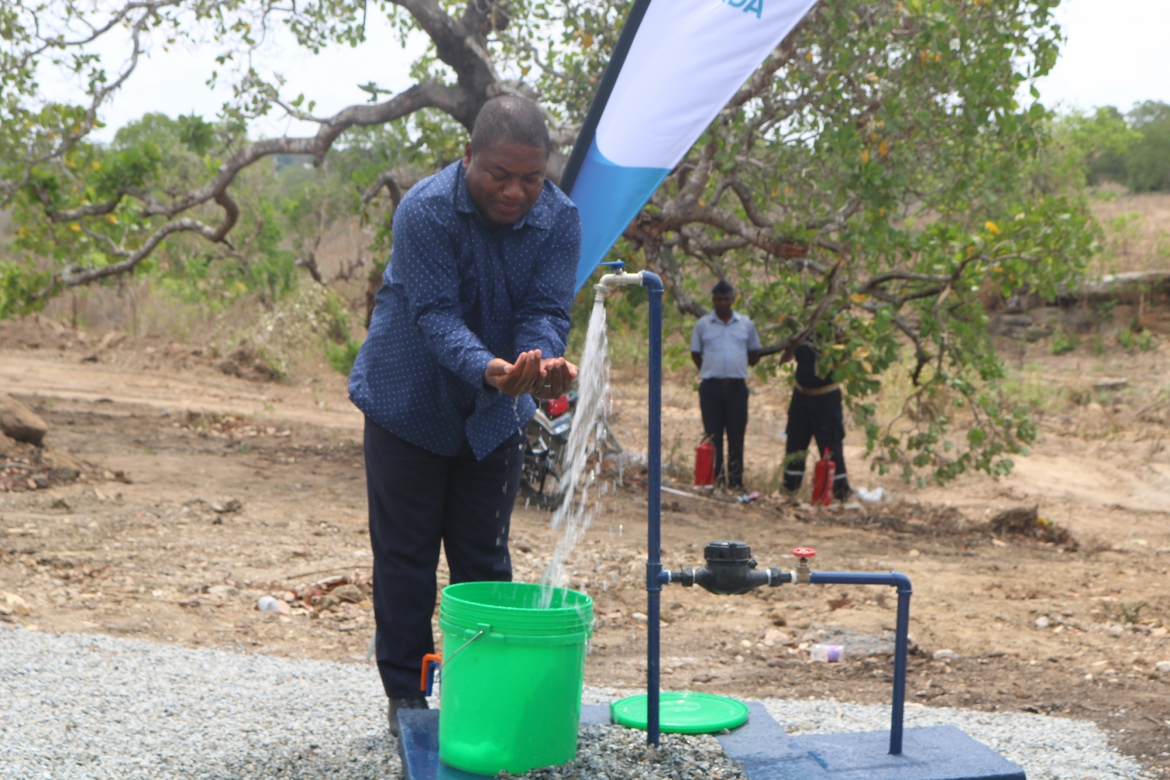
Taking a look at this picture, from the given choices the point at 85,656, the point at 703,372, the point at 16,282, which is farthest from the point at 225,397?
the point at 85,656

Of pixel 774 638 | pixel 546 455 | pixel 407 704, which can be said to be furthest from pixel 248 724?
pixel 546 455

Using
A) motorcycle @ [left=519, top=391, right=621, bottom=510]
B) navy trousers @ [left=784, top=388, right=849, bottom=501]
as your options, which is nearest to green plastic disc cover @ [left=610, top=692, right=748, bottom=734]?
motorcycle @ [left=519, top=391, right=621, bottom=510]

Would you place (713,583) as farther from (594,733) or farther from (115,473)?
(115,473)

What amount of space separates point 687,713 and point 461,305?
131 centimetres

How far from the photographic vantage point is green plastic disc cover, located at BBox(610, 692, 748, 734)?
290 cm

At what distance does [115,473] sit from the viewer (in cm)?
739

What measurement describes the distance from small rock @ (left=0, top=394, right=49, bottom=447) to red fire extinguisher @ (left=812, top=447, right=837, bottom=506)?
566 centimetres

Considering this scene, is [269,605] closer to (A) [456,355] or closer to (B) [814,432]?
(A) [456,355]

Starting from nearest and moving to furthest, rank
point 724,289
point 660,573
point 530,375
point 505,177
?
point 530,375, point 505,177, point 660,573, point 724,289

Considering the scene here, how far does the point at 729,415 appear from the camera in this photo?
8680mm

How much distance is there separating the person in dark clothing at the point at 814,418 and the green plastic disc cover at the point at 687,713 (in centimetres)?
538

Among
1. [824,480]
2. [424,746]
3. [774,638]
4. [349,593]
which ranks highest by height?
[424,746]

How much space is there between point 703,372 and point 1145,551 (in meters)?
3.42

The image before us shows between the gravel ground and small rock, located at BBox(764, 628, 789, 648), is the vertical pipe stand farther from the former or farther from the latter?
small rock, located at BBox(764, 628, 789, 648)
